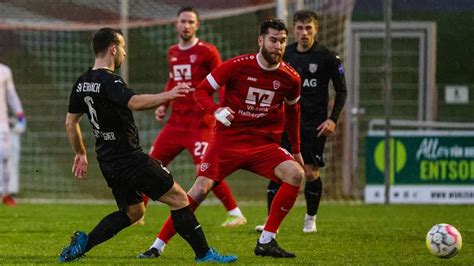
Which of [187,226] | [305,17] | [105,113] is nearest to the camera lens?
[105,113]

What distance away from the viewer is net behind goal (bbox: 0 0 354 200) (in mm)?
17078

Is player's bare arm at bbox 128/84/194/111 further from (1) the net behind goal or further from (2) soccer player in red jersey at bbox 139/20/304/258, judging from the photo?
(1) the net behind goal

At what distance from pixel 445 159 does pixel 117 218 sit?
853 centimetres

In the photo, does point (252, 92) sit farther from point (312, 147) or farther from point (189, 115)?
point (189, 115)

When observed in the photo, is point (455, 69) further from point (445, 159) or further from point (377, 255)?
point (377, 255)

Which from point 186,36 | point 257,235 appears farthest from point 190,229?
point 186,36

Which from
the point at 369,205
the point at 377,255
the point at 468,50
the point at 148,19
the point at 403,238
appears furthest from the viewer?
the point at 468,50

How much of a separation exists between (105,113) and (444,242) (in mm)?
2632

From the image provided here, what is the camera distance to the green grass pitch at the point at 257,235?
29.1 ft

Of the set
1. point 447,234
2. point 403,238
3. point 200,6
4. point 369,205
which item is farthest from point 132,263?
point 200,6

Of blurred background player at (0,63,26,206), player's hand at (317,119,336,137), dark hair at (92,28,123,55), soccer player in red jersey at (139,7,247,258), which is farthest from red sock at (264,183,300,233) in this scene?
blurred background player at (0,63,26,206)

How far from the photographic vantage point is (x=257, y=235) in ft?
36.3

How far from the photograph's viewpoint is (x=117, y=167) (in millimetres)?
8391

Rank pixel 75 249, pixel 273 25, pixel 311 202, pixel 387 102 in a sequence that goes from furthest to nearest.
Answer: pixel 387 102 → pixel 311 202 → pixel 273 25 → pixel 75 249
